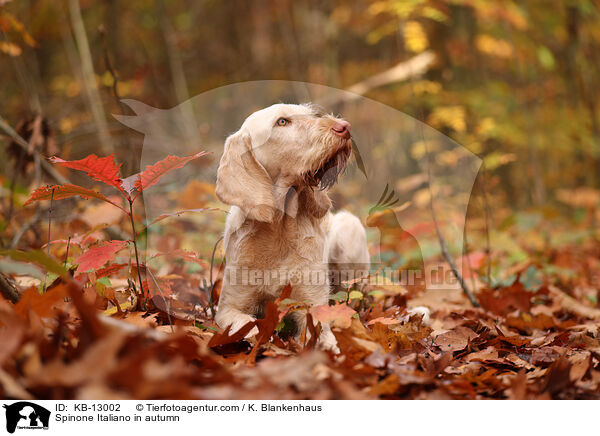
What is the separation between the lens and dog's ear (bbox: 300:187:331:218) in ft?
8.74

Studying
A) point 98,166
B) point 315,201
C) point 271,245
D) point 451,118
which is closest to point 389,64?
point 451,118

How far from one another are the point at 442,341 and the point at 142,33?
41.3 ft

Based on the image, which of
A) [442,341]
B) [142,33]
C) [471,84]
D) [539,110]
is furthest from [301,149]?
[142,33]

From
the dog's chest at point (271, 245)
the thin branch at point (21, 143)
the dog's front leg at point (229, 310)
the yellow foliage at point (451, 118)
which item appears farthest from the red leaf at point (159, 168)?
the yellow foliage at point (451, 118)

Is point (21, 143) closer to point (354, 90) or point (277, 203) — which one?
point (277, 203)

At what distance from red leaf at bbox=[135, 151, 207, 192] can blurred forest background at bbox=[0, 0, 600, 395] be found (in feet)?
1.45

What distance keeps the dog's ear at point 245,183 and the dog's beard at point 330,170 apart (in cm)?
23

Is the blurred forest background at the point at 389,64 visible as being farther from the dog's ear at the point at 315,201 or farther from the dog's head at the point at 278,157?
the dog's ear at the point at 315,201

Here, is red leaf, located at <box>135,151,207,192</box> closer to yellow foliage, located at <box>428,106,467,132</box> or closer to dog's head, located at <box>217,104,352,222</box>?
dog's head, located at <box>217,104,352,222</box>

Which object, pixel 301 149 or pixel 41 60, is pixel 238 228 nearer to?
pixel 301 149

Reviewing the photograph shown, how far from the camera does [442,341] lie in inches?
97.3

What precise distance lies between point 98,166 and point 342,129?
1201mm
